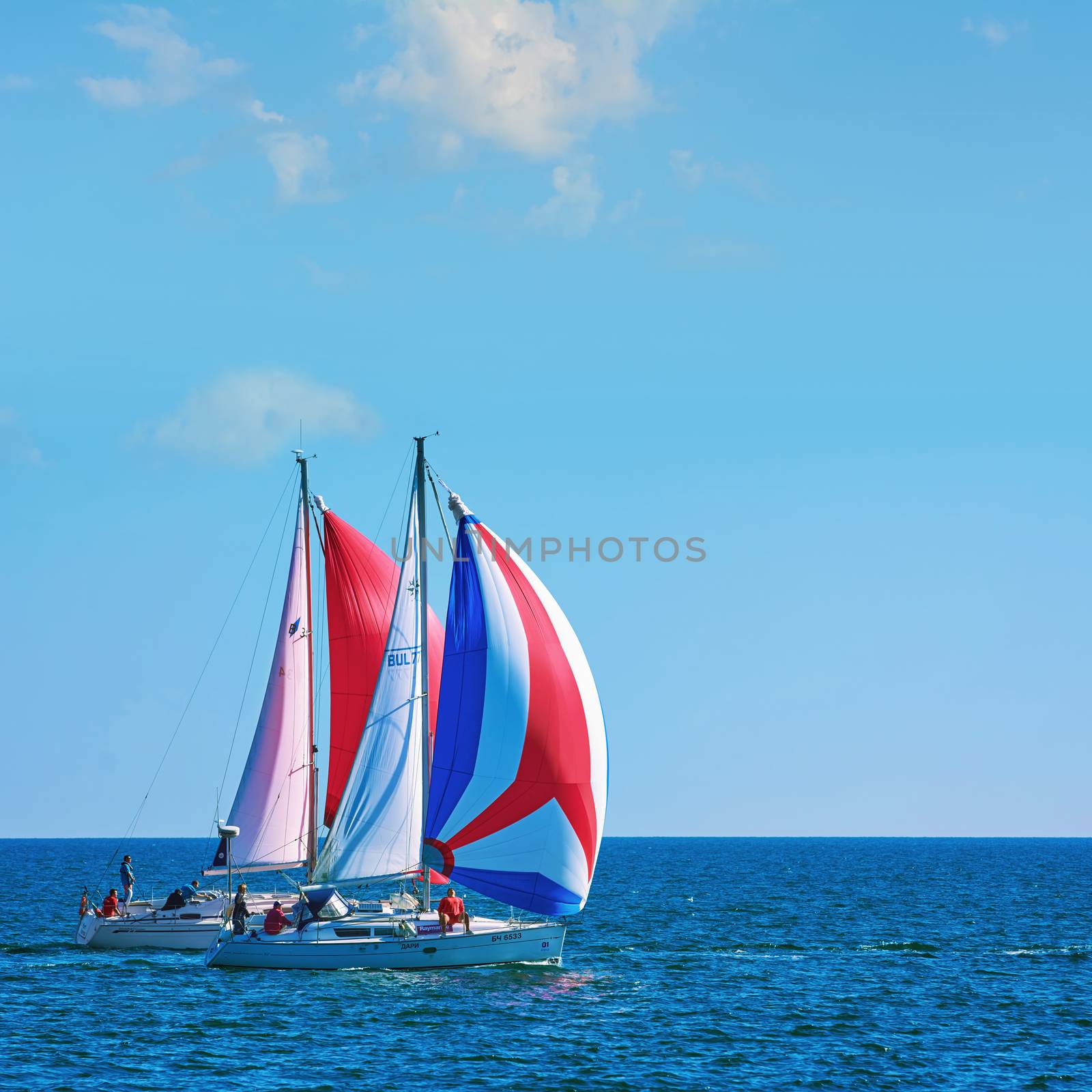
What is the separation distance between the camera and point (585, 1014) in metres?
34.5

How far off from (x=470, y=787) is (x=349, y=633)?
9192mm

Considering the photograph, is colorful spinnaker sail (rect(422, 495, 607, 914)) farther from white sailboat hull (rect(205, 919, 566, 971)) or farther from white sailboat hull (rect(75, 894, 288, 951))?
white sailboat hull (rect(75, 894, 288, 951))

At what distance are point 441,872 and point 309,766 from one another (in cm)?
878

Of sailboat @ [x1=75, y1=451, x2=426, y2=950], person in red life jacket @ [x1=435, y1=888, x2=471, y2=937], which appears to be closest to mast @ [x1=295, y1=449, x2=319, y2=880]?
sailboat @ [x1=75, y1=451, x2=426, y2=950]

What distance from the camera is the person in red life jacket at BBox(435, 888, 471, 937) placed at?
36750 millimetres

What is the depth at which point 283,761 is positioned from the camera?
151 ft

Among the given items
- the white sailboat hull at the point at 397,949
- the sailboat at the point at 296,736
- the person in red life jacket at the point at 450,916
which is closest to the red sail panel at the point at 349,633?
the sailboat at the point at 296,736

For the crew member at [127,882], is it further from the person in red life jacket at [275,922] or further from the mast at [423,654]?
the mast at [423,654]

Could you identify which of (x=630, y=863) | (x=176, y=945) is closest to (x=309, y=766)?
(x=176, y=945)

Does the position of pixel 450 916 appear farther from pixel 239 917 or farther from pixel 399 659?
pixel 399 659

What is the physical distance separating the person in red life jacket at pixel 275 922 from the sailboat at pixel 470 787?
17 cm

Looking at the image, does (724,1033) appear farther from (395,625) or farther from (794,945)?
(794,945)

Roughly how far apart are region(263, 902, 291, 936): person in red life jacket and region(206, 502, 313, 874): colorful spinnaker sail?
7578mm

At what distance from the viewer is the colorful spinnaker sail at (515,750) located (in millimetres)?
37438
